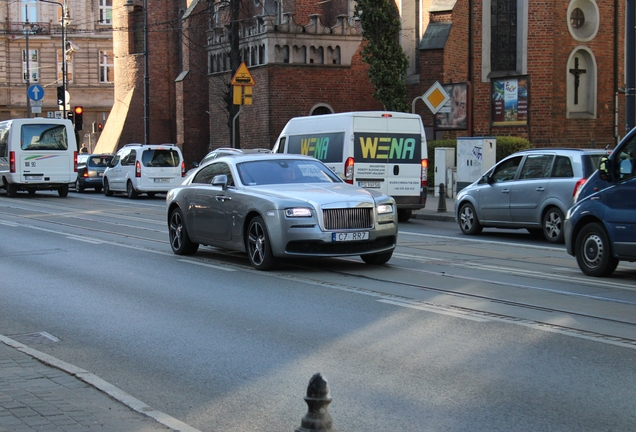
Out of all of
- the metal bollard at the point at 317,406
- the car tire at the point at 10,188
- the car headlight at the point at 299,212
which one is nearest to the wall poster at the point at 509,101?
the car tire at the point at 10,188

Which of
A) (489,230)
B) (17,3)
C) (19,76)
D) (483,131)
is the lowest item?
(489,230)

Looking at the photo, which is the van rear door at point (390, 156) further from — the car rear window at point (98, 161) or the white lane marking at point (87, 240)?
the car rear window at point (98, 161)

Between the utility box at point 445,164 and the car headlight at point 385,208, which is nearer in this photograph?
the car headlight at point 385,208

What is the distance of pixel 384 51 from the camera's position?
3288cm

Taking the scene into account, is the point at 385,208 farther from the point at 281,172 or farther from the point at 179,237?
the point at 179,237

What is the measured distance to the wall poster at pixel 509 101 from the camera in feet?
102

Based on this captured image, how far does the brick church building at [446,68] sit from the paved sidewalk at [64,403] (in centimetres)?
2401

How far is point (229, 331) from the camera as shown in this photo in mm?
8234

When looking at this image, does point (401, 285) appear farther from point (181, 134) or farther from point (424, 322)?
point (181, 134)

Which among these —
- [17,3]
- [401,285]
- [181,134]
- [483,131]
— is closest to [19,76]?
[17,3]

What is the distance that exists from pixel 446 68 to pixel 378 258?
22492mm

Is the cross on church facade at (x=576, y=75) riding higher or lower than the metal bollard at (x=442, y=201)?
higher

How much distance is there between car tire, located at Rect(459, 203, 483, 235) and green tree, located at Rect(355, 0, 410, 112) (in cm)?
1524

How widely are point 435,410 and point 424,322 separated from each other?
9.07 ft
